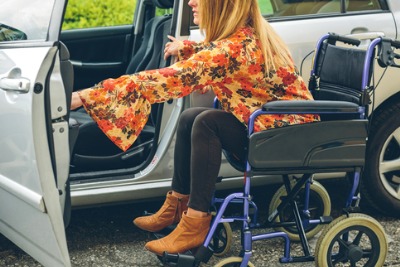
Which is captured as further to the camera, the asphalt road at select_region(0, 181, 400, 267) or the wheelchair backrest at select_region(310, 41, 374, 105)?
the asphalt road at select_region(0, 181, 400, 267)

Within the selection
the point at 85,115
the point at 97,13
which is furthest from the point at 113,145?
the point at 97,13

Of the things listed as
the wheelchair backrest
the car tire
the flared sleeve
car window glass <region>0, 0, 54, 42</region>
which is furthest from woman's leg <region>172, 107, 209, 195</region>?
the car tire

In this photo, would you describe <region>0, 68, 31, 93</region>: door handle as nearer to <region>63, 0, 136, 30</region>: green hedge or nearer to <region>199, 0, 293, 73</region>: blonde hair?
<region>199, 0, 293, 73</region>: blonde hair

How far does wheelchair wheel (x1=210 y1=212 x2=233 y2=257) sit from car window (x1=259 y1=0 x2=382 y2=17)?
3.66 feet

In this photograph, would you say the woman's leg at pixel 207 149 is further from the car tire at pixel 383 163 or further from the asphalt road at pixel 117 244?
the car tire at pixel 383 163


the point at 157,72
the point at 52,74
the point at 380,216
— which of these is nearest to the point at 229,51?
the point at 157,72

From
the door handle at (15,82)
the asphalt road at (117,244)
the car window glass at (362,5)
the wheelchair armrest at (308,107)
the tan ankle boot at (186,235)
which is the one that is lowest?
the asphalt road at (117,244)

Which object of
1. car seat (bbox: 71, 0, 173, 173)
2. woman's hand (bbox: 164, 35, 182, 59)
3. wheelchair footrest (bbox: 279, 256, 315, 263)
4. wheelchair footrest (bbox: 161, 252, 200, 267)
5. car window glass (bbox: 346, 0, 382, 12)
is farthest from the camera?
car window glass (bbox: 346, 0, 382, 12)

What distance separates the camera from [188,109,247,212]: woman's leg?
3525 millimetres

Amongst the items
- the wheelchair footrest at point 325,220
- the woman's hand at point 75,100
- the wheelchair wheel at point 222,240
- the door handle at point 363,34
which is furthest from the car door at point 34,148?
the door handle at point 363,34

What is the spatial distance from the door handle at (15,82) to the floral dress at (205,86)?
240 millimetres

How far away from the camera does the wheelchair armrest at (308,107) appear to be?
3338 millimetres

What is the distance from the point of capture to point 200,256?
3465 mm

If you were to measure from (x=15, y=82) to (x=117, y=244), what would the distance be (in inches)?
50.3
